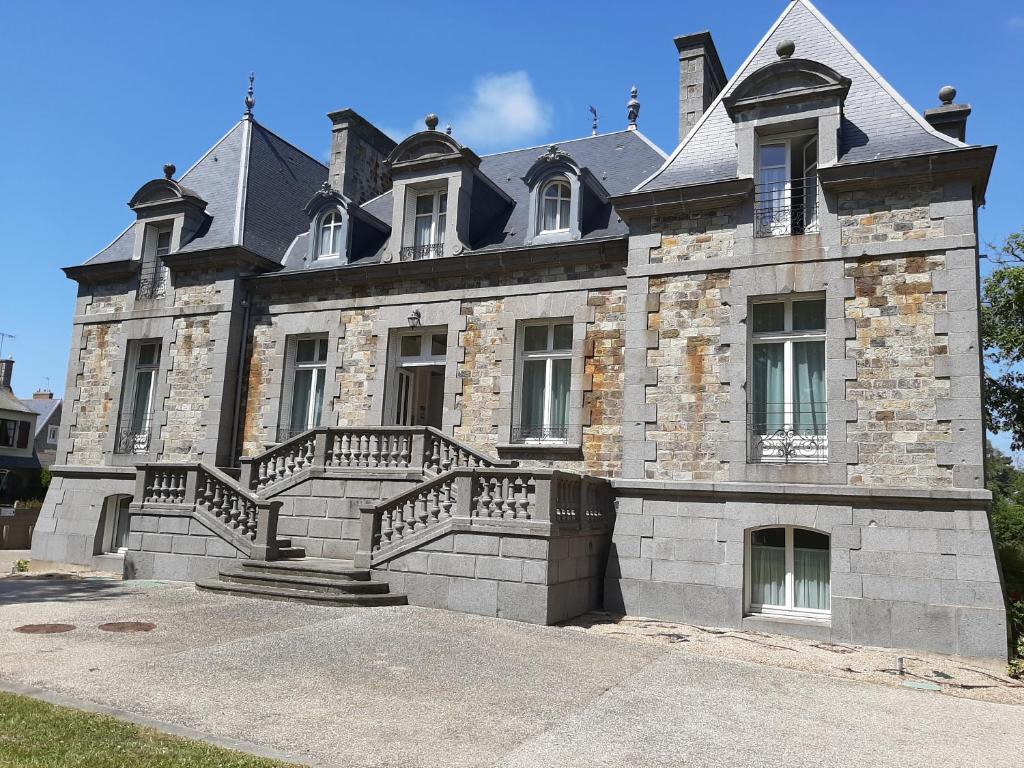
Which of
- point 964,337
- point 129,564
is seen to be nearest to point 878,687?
point 964,337

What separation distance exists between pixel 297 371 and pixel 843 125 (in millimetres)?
10393

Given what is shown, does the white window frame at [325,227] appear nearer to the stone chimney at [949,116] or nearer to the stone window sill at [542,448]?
the stone window sill at [542,448]

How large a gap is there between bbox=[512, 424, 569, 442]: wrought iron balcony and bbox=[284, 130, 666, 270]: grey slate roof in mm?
3160

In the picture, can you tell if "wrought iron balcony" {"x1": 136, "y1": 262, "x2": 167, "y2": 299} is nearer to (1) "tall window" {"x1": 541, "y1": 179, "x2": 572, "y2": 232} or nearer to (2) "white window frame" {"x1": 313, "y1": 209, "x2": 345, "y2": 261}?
(2) "white window frame" {"x1": 313, "y1": 209, "x2": 345, "y2": 261}

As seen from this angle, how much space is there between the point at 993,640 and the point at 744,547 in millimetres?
2960

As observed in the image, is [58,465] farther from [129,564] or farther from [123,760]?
[123,760]

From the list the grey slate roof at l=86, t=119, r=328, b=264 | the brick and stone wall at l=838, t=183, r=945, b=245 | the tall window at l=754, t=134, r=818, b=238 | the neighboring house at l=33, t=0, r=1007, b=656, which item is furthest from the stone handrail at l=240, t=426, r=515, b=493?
the brick and stone wall at l=838, t=183, r=945, b=245

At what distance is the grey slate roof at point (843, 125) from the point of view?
1088 centimetres

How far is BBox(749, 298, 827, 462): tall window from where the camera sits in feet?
35.2

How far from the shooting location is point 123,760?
462 cm

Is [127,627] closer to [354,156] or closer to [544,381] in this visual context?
[544,381]

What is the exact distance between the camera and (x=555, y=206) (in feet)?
45.2

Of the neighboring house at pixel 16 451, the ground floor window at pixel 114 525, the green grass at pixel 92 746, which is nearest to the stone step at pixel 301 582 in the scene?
the green grass at pixel 92 746

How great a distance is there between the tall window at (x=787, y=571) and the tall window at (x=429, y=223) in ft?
25.1
